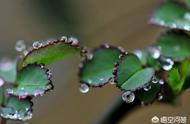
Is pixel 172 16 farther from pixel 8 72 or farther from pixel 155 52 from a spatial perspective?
pixel 8 72

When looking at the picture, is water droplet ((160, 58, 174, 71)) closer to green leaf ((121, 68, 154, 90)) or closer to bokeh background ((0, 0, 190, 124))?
green leaf ((121, 68, 154, 90))

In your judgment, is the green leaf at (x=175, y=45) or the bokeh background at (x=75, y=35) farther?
the bokeh background at (x=75, y=35)

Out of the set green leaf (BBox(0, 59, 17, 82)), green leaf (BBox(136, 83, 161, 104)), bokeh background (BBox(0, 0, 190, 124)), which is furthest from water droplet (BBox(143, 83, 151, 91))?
bokeh background (BBox(0, 0, 190, 124))

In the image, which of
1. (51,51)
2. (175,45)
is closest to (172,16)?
(175,45)

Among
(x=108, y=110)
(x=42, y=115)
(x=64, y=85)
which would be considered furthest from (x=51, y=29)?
(x=108, y=110)

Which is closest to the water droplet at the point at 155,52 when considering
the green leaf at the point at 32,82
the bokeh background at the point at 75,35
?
the green leaf at the point at 32,82

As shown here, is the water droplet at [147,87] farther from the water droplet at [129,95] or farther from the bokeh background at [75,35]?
the bokeh background at [75,35]

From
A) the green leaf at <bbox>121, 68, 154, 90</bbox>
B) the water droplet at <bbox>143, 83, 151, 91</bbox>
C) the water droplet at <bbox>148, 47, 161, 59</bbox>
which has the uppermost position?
the water droplet at <bbox>148, 47, 161, 59</bbox>
